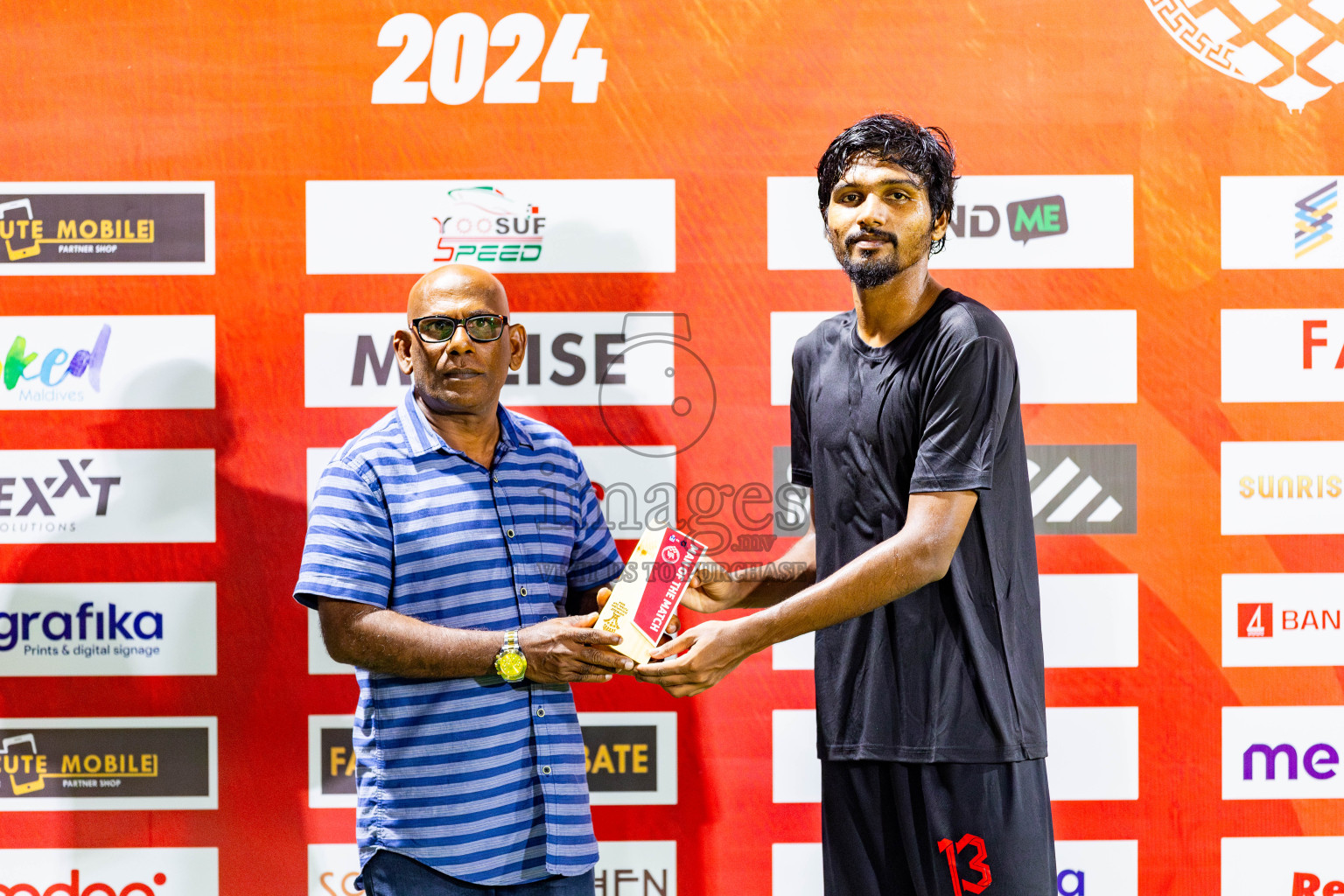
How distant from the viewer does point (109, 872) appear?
228 centimetres

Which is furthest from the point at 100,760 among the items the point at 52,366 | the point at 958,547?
the point at 958,547

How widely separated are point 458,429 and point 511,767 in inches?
24.3

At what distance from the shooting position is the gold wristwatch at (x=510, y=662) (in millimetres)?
1564

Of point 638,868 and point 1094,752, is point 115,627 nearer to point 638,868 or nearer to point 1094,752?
point 638,868

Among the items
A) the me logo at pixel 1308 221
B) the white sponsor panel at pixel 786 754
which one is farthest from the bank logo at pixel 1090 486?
the white sponsor panel at pixel 786 754

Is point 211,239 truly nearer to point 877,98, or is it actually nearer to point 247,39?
point 247,39

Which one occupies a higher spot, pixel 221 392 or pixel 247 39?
pixel 247 39

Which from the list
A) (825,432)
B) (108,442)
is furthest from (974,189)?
(108,442)

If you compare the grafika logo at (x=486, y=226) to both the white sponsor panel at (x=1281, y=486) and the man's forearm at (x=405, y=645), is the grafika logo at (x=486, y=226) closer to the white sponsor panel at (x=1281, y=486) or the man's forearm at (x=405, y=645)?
the man's forearm at (x=405, y=645)

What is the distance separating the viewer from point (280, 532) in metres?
2.26

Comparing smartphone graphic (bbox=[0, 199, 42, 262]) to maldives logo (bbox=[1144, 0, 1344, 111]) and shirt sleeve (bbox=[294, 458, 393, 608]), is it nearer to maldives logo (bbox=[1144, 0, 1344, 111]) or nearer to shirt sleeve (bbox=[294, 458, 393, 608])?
shirt sleeve (bbox=[294, 458, 393, 608])

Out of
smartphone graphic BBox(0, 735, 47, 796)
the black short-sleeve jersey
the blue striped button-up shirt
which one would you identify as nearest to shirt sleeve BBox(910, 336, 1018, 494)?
the black short-sleeve jersey

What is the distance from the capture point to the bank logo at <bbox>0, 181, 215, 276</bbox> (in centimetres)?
226

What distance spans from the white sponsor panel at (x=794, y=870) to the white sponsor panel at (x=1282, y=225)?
1.80 metres
